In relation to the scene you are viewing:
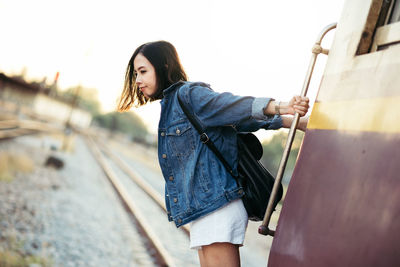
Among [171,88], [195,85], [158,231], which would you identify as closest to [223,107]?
[195,85]

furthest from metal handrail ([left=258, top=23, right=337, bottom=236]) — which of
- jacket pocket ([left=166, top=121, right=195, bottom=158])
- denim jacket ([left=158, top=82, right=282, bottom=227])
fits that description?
jacket pocket ([left=166, top=121, right=195, bottom=158])

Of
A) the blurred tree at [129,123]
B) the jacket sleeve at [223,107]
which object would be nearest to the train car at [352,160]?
the jacket sleeve at [223,107]

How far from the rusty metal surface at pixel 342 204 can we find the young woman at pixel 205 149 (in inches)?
10.5

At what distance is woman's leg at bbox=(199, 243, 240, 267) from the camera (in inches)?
62.0

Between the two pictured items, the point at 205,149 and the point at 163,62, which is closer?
the point at 205,149

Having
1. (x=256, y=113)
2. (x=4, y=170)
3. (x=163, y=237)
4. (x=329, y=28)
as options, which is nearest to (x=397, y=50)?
(x=329, y=28)

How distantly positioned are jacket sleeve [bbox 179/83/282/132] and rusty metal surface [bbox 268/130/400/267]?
0.27 metres

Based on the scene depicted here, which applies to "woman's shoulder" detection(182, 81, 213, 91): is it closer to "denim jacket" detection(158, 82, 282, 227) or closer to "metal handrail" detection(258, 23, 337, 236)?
"denim jacket" detection(158, 82, 282, 227)

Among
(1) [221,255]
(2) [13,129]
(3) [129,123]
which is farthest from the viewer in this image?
(3) [129,123]

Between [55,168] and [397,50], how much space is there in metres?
11.4

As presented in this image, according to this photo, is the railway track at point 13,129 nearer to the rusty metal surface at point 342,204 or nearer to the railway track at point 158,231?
the railway track at point 158,231

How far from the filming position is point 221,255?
158 cm

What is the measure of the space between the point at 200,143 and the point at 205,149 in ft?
0.12

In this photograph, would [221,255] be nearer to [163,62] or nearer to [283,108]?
[283,108]
